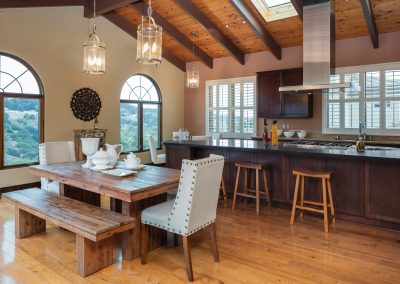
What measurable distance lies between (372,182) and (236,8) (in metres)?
3.74

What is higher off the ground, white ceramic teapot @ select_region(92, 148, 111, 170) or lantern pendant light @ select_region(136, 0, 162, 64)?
lantern pendant light @ select_region(136, 0, 162, 64)

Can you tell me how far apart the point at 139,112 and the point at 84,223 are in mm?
5441

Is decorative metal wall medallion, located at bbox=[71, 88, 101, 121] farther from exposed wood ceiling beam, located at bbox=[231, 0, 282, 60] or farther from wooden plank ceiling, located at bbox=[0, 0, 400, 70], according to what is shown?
exposed wood ceiling beam, located at bbox=[231, 0, 282, 60]

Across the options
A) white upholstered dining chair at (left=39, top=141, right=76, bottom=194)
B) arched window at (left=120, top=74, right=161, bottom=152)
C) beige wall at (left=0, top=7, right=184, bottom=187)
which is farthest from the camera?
arched window at (left=120, top=74, right=161, bottom=152)

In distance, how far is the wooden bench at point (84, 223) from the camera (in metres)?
2.42

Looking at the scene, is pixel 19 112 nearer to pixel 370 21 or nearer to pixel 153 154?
pixel 153 154

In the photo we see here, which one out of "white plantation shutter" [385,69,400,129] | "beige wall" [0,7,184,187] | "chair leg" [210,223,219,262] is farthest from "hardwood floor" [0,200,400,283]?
"white plantation shutter" [385,69,400,129]

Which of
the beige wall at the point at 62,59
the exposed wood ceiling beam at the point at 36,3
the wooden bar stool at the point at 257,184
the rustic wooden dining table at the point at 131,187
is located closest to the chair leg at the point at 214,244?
the rustic wooden dining table at the point at 131,187

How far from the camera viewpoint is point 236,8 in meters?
5.49

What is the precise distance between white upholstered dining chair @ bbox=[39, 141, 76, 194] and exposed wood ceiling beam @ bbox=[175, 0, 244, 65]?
3.36 metres

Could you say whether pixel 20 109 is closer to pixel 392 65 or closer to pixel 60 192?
pixel 60 192

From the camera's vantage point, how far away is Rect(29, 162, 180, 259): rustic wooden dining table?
2568mm

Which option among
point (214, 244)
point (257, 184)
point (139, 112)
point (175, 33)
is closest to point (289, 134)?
point (257, 184)

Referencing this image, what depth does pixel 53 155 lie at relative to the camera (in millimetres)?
4176
